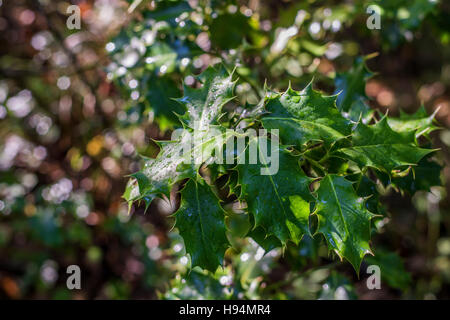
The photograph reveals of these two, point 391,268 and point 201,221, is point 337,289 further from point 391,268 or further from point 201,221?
point 201,221

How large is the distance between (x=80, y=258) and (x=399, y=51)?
102 inches

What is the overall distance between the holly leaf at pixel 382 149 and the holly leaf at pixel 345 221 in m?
0.10

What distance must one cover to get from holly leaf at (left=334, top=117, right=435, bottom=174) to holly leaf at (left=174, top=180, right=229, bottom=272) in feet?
1.12

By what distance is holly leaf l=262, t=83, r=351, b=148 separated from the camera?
0.95 meters

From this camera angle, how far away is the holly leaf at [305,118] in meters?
0.95

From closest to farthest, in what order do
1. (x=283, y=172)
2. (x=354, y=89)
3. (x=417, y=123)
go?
1. (x=283, y=172)
2. (x=417, y=123)
3. (x=354, y=89)

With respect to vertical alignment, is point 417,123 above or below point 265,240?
above

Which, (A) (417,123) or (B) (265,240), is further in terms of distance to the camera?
(A) (417,123)

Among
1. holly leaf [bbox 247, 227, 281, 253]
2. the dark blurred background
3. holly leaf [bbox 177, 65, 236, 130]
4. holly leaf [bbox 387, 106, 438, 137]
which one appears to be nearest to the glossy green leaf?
the dark blurred background

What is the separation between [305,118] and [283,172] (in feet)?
0.52

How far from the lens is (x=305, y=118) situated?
97 centimetres

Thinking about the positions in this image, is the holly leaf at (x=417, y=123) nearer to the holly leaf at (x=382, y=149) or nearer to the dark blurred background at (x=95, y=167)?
the holly leaf at (x=382, y=149)

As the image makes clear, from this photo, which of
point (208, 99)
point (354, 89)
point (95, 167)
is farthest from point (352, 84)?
point (95, 167)
